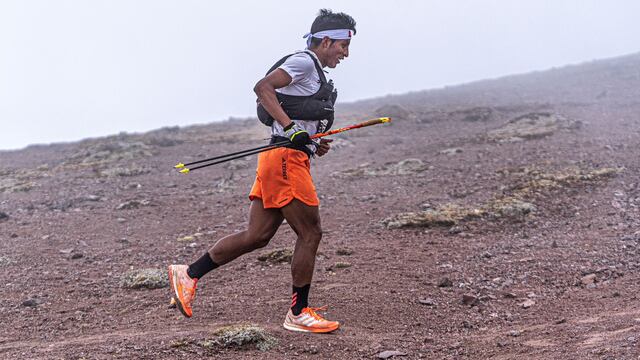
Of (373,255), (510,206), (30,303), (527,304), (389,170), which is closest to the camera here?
(527,304)

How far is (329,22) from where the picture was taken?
4828 mm

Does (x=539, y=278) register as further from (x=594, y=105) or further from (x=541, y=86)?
(x=541, y=86)

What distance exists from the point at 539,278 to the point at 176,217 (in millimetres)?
5522

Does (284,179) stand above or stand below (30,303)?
above

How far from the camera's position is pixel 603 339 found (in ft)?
12.9

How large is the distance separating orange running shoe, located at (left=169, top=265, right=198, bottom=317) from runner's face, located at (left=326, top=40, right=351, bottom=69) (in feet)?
6.25

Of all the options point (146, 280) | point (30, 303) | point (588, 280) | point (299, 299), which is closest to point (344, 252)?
point (146, 280)

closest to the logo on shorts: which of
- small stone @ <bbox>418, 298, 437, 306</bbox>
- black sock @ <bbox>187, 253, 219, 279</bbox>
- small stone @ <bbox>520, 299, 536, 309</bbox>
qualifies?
black sock @ <bbox>187, 253, 219, 279</bbox>

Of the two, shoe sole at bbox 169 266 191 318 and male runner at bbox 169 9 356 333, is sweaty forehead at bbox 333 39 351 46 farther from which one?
shoe sole at bbox 169 266 191 318

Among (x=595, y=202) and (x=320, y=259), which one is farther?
(x=595, y=202)

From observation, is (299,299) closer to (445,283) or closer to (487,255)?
(445,283)

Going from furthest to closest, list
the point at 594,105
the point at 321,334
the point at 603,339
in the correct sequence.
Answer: the point at 594,105 → the point at 321,334 → the point at 603,339

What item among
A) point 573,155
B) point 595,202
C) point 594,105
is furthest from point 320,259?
point 594,105

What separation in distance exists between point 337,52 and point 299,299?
186 cm
